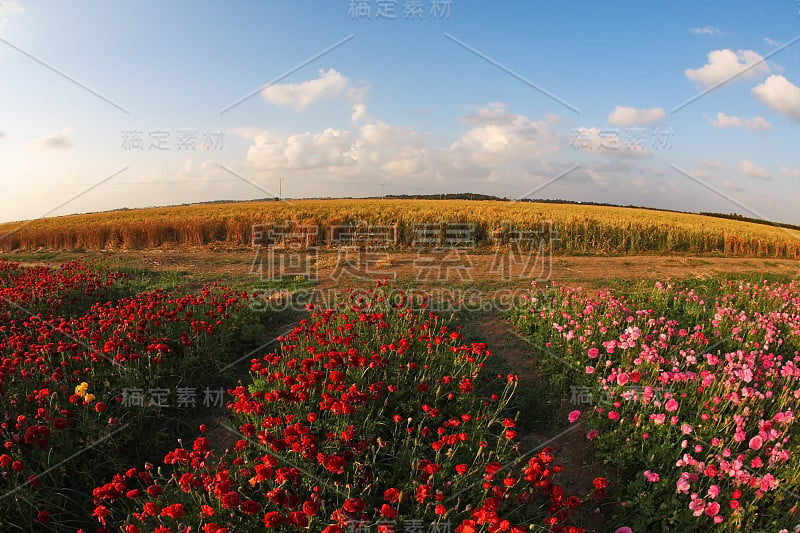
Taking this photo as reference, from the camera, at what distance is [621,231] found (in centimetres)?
1858

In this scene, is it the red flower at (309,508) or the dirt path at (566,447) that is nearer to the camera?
the red flower at (309,508)

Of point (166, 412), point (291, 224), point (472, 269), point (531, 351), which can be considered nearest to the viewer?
point (166, 412)

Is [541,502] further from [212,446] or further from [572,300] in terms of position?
[572,300]

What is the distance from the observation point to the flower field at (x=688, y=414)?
320 centimetres

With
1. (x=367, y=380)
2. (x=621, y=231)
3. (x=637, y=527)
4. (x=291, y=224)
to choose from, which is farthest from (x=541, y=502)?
(x=621, y=231)

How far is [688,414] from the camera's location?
14.3 ft

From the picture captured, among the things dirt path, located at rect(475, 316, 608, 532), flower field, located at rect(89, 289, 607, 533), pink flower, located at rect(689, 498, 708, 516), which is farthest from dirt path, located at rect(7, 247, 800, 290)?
pink flower, located at rect(689, 498, 708, 516)

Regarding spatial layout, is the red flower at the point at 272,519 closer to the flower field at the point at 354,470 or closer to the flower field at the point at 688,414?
the flower field at the point at 354,470

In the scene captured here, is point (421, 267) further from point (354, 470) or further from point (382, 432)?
point (354, 470)

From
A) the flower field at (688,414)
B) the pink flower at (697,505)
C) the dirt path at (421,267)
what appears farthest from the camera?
the dirt path at (421,267)

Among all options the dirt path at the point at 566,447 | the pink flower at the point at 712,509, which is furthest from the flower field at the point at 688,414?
the dirt path at the point at 566,447

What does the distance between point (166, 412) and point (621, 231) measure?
18.6 metres

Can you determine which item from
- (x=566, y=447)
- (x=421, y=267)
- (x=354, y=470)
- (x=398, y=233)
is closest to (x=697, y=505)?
(x=566, y=447)

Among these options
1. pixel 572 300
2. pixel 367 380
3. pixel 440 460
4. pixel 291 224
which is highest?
pixel 291 224
